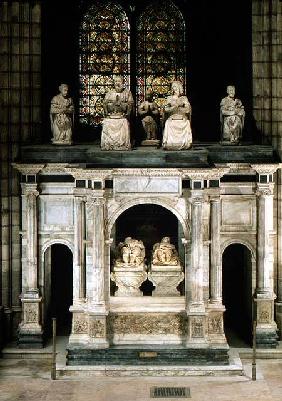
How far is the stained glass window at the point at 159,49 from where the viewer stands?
1588 inches

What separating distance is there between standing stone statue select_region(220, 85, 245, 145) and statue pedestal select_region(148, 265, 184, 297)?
417cm

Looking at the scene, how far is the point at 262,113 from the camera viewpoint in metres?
37.2

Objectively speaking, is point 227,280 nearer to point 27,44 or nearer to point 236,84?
point 236,84

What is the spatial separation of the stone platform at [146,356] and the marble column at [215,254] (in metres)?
1.57

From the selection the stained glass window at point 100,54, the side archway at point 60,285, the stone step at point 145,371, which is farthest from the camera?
the stained glass window at point 100,54

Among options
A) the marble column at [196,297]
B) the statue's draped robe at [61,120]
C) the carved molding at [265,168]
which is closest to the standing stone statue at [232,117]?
the carved molding at [265,168]

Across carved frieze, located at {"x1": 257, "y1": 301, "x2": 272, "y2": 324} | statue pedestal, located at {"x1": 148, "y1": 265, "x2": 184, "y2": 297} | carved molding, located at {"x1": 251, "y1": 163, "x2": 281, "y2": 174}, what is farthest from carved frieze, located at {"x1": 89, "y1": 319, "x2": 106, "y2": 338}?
carved molding, located at {"x1": 251, "y1": 163, "x2": 281, "y2": 174}

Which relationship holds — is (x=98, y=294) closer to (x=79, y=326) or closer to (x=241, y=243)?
(x=79, y=326)

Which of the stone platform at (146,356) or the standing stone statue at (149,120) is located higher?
the standing stone statue at (149,120)

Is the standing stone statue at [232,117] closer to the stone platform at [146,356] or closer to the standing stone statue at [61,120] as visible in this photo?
the standing stone statue at [61,120]

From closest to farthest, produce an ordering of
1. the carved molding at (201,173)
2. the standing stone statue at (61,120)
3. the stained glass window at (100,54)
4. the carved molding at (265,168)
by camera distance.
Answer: the carved molding at (201,173), the carved molding at (265,168), the standing stone statue at (61,120), the stained glass window at (100,54)

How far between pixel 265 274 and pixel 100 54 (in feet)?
31.1

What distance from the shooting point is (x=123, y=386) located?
3331 centimetres

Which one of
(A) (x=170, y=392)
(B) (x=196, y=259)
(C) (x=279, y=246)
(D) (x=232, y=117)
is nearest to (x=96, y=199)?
(B) (x=196, y=259)
